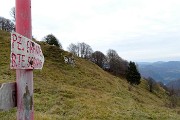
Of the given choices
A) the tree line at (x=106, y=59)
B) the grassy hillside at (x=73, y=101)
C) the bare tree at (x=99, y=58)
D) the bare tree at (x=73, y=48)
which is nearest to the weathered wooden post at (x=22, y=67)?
the grassy hillside at (x=73, y=101)

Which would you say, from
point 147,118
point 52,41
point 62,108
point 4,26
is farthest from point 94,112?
point 4,26

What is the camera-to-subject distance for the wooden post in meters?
2.86

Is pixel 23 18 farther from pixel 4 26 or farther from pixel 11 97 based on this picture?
pixel 4 26

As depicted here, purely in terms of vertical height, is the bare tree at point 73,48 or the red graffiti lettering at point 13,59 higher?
the bare tree at point 73,48

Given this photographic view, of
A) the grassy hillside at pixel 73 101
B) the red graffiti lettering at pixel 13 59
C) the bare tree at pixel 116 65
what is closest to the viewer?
the red graffiti lettering at pixel 13 59

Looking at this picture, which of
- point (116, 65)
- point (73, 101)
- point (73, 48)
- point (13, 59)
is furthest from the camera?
point (73, 48)

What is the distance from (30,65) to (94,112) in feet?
42.1

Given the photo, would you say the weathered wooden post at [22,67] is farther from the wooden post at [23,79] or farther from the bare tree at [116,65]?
the bare tree at [116,65]

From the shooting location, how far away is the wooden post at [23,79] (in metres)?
2.86

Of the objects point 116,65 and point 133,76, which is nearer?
point 133,76

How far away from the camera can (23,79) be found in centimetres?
287

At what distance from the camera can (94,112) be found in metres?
15.4

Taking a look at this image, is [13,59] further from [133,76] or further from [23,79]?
[133,76]

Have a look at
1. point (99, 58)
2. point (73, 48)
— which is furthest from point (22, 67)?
point (73, 48)
